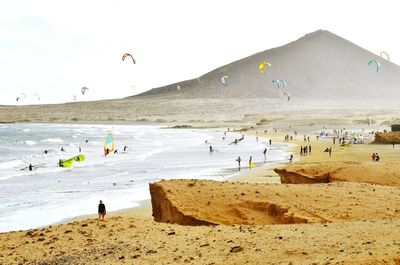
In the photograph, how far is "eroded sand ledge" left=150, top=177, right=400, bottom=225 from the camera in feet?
41.8

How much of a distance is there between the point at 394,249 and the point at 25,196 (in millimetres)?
23784

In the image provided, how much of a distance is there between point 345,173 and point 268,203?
22.8 ft

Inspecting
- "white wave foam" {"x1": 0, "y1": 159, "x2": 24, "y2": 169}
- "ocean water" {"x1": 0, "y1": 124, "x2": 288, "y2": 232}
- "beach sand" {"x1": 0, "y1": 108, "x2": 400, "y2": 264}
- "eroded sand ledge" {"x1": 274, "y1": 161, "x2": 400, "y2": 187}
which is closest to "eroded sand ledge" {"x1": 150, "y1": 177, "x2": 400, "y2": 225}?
"beach sand" {"x1": 0, "y1": 108, "x2": 400, "y2": 264}

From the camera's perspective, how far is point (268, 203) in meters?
13.5

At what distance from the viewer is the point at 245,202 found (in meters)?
13.7

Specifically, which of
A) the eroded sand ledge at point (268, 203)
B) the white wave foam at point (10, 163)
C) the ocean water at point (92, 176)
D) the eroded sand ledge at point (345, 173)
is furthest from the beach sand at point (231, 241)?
the white wave foam at point (10, 163)

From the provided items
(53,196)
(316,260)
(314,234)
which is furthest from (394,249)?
(53,196)

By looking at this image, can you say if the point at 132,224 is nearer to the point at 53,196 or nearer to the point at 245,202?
the point at 245,202

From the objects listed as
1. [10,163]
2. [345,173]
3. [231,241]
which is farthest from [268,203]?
[10,163]

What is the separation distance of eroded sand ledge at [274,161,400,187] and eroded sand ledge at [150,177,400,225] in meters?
3.06

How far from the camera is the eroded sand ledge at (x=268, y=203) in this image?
1275cm

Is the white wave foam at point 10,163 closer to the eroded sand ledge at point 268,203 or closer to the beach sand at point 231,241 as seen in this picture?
the eroded sand ledge at point 268,203

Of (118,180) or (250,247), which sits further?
(118,180)

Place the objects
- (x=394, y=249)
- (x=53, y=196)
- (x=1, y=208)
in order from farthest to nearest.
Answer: (x=53, y=196) → (x=1, y=208) → (x=394, y=249)
